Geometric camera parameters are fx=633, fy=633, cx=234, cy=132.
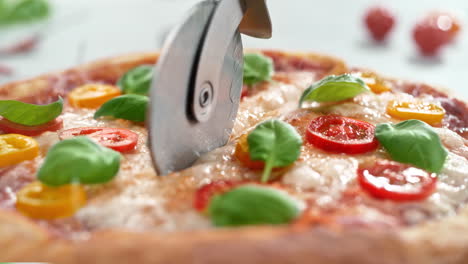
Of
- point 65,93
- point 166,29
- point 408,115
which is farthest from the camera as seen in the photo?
point 166,29

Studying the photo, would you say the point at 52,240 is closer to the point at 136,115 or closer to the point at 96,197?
the point at 96,197

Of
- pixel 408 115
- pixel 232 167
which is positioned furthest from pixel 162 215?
pixel 408 115

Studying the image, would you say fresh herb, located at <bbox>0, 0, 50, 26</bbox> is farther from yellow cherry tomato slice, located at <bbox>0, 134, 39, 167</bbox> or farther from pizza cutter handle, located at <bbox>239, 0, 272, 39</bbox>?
pizza cutter handle, located at <bbox>239, 0, 272, 39</bbox>

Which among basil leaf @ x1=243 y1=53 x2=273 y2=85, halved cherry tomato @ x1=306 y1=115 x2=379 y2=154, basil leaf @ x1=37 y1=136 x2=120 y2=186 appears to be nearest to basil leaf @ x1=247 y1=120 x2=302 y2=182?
halved cherry tomato @ x1=306 y1=115 x2=379 y2=154

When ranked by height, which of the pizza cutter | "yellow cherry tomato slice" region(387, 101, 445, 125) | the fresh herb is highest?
the pizza cutter

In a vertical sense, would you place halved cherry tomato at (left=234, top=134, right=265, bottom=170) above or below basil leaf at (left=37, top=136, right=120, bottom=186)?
below

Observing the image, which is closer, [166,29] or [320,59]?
[320,59]

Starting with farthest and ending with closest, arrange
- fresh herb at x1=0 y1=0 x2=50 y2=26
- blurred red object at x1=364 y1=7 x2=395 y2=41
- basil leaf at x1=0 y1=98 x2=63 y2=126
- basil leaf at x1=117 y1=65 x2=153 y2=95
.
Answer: fresh herb at x1=0 y1=0 x2=50 y2=26
blurred red object at x1=364 y1=7 x2=395 y2=41
basil leaf at x1=117 y1=65 x2=153 y2=95
basil leaf at x1=0 y1=98 x2=63 y2=126
